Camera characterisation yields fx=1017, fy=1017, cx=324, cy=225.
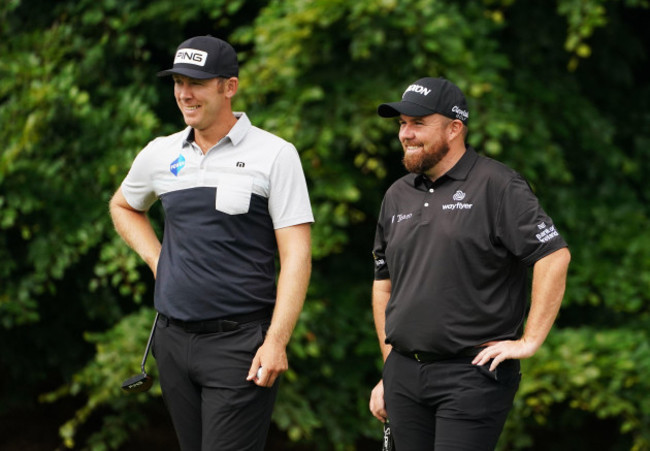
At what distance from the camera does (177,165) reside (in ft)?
11.1

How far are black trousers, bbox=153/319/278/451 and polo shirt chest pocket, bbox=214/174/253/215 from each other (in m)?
0.37

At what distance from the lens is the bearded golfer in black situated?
3131mm

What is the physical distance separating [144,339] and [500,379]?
293cm

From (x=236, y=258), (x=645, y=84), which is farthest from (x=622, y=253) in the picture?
(x=236, y=258)

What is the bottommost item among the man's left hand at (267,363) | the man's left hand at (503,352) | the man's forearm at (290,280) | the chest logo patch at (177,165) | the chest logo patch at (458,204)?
the man's left hand at (503,352)

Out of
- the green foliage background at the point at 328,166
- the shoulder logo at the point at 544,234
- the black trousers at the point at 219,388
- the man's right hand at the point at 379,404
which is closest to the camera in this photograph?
the shoulder logo at the point at 544,234

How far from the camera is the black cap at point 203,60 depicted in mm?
3207

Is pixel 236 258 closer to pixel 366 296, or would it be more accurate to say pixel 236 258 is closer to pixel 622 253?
pixel 366 296

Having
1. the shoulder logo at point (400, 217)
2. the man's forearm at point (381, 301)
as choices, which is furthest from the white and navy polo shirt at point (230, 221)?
the man's forearm at point (381, 301)

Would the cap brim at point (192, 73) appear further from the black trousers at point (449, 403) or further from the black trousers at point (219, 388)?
the black trousers at point (449, 403)

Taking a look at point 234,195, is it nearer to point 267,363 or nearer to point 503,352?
point 267,363

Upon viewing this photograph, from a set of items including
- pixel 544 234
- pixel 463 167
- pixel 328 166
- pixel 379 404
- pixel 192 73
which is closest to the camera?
pixel 544 234

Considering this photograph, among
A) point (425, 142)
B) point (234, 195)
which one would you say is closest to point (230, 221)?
point (234, 195)

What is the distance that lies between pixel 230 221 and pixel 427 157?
2.18 ft
